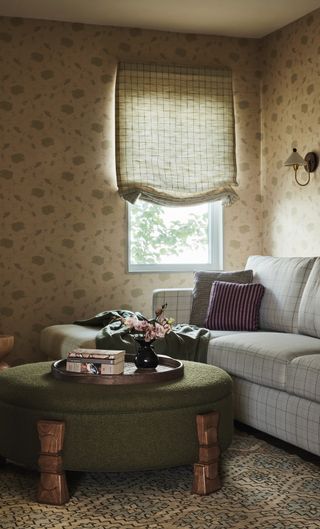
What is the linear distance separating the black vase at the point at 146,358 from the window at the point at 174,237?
2574 millimetres

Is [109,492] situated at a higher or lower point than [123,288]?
lower

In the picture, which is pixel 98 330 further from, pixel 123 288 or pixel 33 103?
pixel 33 103

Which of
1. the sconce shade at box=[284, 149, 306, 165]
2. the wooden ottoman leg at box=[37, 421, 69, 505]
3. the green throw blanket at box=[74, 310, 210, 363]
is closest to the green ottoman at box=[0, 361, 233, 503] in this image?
the wooden ottoman leg at box=[37, 421, 69, 505]

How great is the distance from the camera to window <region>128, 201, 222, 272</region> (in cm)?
623

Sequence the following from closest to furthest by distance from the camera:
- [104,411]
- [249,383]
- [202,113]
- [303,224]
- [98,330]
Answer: [104,411] → [249,383] → [98,330] → [303,224] → [202,113]

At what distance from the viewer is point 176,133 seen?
621cm

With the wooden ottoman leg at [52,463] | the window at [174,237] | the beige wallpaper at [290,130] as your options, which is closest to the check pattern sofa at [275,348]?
the beige wallpaper at [290,130]

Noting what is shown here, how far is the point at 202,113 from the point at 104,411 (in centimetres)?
367

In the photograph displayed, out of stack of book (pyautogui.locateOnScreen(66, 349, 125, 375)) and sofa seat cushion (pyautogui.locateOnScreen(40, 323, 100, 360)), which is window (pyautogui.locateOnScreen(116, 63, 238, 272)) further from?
stack of book (pyautogui.locateOnScreen(66, 349, 125, 375))

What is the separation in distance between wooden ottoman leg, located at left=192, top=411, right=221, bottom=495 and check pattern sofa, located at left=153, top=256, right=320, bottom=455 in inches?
24.6

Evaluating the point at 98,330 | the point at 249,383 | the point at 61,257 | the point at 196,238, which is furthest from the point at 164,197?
the point at 249,383

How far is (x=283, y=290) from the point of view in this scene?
199 inches

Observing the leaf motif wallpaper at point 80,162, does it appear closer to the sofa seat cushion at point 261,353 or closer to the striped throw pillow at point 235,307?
the striped throw pillow at point 235,307

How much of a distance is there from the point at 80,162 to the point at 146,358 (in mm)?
2747
